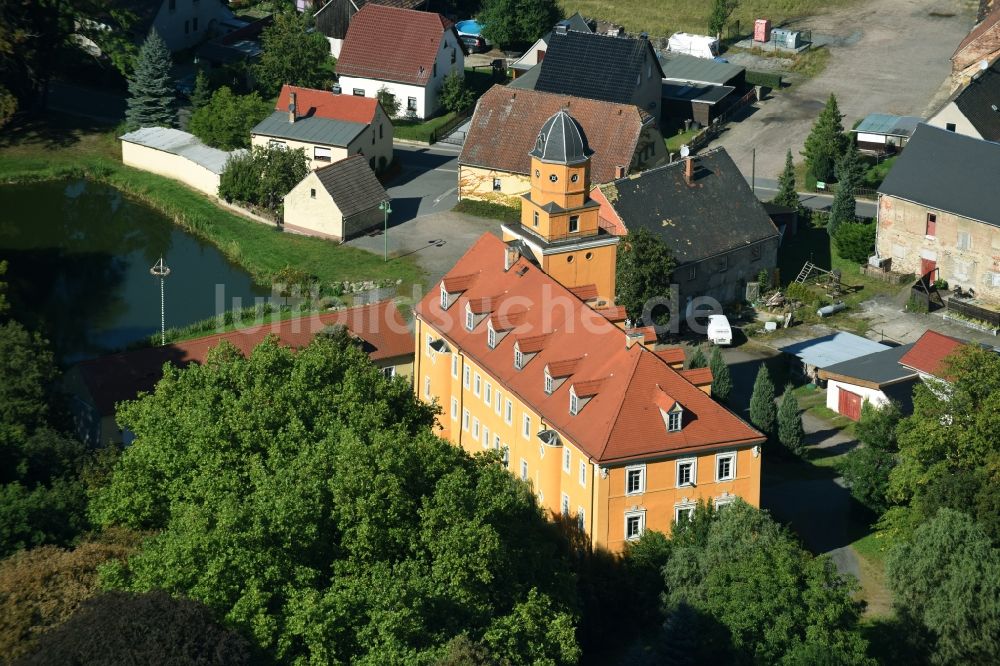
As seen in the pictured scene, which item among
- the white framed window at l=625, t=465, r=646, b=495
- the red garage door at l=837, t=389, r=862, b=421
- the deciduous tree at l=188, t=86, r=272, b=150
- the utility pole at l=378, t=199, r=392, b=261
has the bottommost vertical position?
the red garage door at l=837, t=389, r=862, b=421

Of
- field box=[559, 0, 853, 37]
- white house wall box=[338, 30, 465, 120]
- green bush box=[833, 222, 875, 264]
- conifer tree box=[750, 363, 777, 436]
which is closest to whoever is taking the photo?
conifer tree box=[750, 363, 777, 436]

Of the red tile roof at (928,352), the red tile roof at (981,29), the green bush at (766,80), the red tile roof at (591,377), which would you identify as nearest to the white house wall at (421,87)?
the green bush at (766,80)

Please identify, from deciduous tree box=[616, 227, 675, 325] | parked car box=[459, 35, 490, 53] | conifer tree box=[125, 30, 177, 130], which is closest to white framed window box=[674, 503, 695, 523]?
deciduous tree box=[616, 227, 675, 325]

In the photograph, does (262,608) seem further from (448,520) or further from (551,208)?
(551,208)

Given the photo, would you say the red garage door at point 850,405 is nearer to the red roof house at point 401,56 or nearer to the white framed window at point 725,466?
the white framed window at point 725,466

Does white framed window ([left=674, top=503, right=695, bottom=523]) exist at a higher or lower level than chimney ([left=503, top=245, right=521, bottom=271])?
lower

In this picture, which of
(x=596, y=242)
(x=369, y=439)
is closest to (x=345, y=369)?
(x=369, y=439)

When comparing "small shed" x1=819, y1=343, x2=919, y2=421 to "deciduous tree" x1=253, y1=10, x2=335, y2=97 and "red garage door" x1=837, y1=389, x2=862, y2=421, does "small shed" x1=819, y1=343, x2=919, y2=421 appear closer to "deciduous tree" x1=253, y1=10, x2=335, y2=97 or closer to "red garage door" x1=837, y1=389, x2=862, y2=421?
"red garage door" x1=837, y1=389, x2=862, y2=421

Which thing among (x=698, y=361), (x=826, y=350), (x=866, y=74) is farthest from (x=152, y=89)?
(x=826, y=350)
